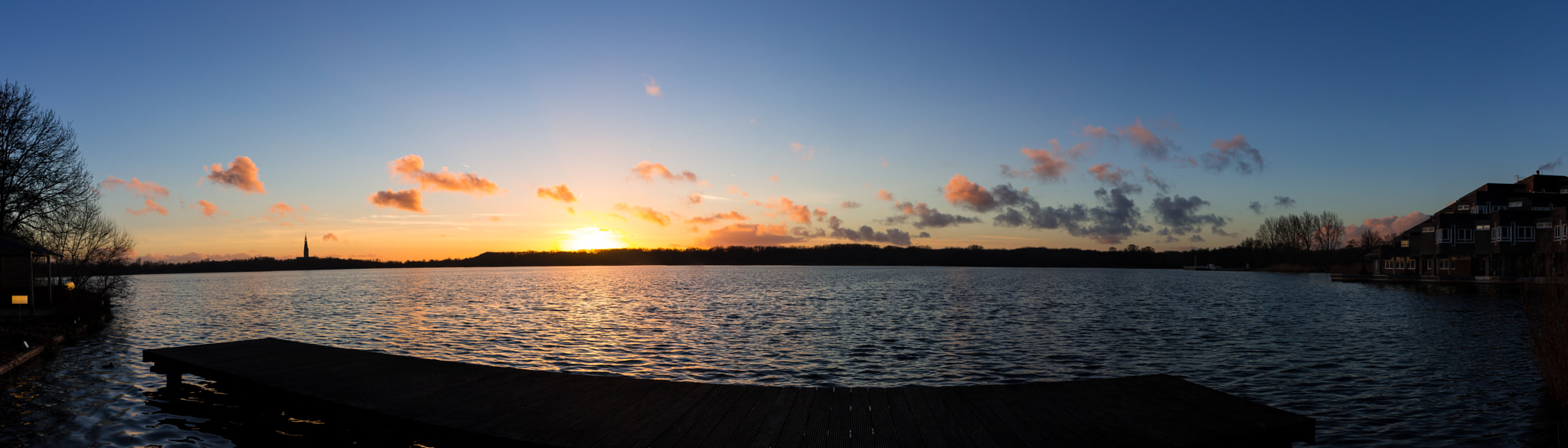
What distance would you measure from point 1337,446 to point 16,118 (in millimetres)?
46514

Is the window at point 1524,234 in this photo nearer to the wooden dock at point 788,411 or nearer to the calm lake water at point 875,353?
the calm lake water at point 875,353

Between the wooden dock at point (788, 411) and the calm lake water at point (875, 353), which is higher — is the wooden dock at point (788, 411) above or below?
above

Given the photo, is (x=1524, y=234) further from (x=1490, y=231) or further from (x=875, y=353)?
(x=875, y=353)

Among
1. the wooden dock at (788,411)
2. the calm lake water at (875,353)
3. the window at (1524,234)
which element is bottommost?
the calm lake water at (875,353)

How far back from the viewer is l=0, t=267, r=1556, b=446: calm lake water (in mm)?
11281

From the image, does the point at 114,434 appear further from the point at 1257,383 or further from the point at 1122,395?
the point at 1257,383

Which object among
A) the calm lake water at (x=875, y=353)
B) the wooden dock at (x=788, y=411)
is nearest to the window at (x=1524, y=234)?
Answer: the calm lake water at (x=875, y=353)

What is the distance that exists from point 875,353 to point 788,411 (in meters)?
11.4

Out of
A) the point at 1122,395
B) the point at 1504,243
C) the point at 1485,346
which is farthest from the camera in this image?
the point at 1504,243

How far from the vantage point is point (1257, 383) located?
15109mm

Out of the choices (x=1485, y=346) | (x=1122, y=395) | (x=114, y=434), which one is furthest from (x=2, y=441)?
(x=1485, y=346)

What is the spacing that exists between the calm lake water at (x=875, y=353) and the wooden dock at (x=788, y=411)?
0.69m

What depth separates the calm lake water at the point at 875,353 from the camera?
444 inches

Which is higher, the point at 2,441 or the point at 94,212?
the point at 94,212
